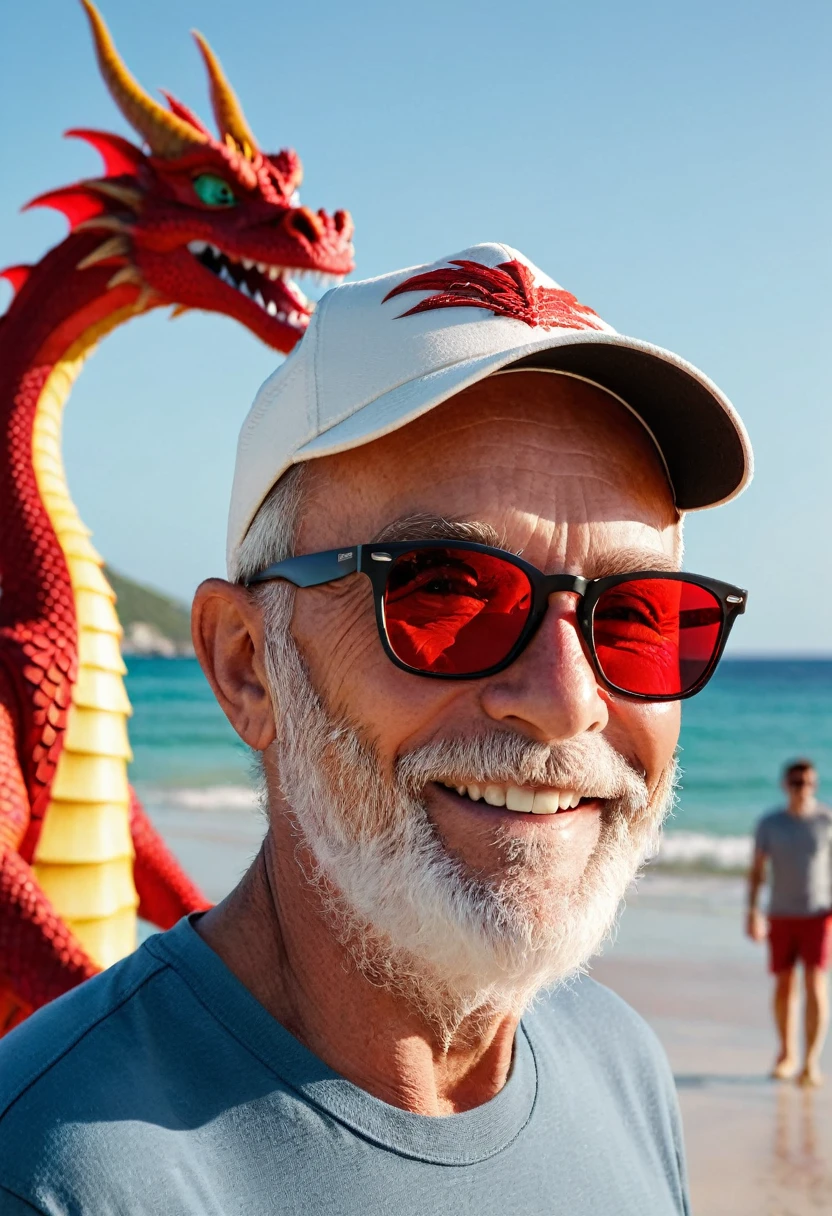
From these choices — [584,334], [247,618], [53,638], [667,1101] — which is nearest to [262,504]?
[247,618]

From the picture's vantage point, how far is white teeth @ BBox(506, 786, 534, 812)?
1411 millimetres

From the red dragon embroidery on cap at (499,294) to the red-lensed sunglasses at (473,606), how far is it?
1.01 feet

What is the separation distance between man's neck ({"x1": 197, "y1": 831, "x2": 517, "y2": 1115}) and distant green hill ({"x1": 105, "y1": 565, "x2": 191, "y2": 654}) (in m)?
64.3

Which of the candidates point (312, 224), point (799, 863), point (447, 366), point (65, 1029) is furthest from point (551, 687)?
point (799, 863)

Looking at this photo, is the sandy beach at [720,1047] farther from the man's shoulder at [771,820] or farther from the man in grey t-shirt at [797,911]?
the man's shoulder at [771,820]

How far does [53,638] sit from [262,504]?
4.33ft

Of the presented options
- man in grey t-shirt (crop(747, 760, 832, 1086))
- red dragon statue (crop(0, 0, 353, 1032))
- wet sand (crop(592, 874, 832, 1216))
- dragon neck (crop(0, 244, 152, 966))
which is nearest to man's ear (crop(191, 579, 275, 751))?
red dragon statue (crop(0, 0, 353, 1032))

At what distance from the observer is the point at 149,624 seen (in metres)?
69.1

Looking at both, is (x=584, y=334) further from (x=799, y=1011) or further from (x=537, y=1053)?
(x=799, y=1011)

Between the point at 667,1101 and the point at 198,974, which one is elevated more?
the point at 198,974

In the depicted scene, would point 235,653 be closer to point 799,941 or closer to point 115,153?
point 115,153

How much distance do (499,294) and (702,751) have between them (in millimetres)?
33852

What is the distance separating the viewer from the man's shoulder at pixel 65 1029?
1.22 metres

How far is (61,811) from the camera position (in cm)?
268
